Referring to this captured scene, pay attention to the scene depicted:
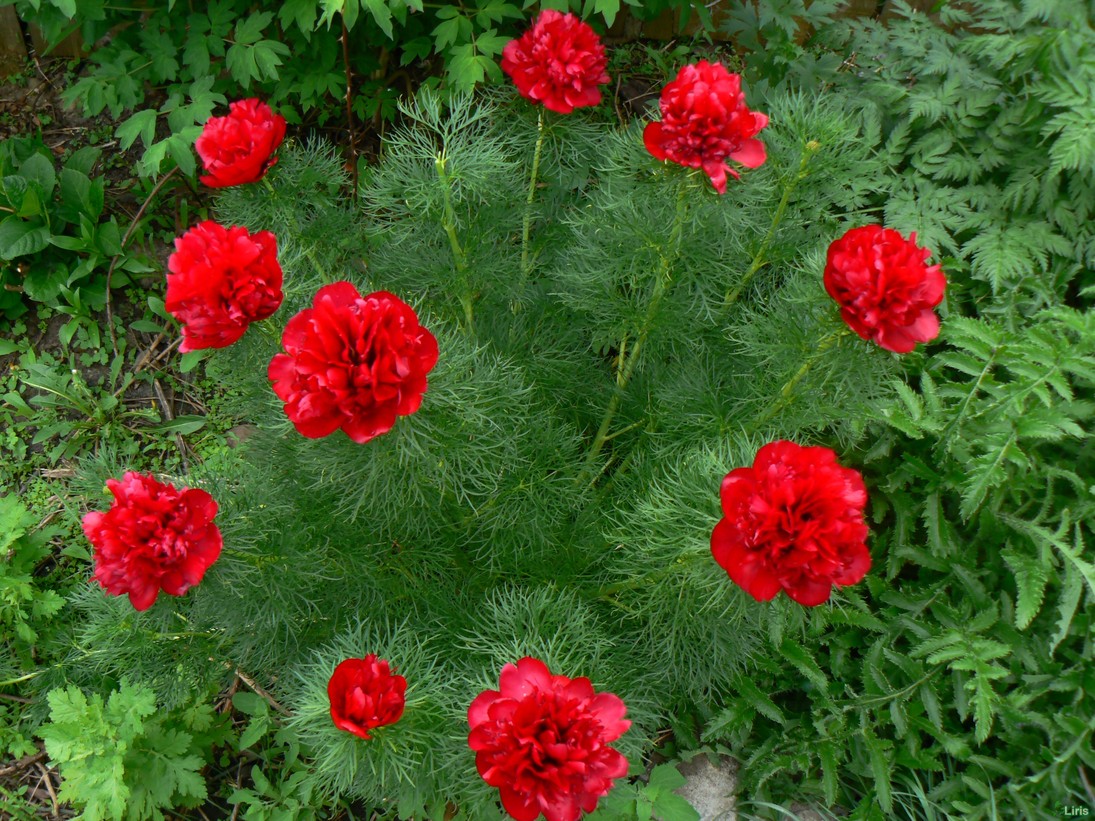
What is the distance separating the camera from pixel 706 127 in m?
1.42

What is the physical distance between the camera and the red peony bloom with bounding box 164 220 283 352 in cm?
126

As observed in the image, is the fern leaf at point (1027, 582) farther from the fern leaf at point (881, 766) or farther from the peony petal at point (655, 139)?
the peony petal at point (655, 139)

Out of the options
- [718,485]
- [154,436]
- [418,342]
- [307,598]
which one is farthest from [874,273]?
[154,436]

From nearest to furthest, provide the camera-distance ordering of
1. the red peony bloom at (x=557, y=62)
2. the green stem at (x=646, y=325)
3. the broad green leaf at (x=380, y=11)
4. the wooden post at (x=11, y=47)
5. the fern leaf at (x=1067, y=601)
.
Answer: the green stem at (x=646, y=325), the red peony bloom at (x=557, y=62), the fern leaf at (x=1067, y=601), the broad green leaf at (x=380, y=11), the wooden post at (x=11, y=47)

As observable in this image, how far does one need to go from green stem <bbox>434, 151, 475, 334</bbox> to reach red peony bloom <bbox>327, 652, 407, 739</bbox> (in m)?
0.87

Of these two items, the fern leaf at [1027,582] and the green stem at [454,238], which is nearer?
the green stem at [454,238]

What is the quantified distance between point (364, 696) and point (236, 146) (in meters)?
1.05

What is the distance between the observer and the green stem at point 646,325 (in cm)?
163

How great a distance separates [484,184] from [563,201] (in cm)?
55

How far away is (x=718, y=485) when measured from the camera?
4.76 ft

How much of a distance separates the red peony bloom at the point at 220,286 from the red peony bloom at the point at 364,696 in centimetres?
56

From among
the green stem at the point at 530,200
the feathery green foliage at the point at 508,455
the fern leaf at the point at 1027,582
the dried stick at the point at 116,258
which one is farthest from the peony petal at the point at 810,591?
the dried stick at the point at 116,258

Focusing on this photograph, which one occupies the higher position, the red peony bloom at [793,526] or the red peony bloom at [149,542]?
the red peony bloom at [793,526]

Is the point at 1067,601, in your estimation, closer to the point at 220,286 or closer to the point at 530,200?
the point at 530,200
